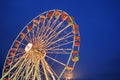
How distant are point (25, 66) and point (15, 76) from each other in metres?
1.17

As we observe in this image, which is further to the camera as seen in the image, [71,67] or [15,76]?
[15,76]

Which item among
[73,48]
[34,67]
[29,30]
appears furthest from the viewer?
[29,30]

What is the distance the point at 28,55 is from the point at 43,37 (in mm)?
1913

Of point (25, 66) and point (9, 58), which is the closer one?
point (25, 66)

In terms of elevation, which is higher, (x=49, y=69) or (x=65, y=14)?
(x=65, y=14)

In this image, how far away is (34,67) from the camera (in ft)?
71.7

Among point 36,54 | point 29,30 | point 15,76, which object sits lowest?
point 15,76

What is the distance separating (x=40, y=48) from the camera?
22.3 m

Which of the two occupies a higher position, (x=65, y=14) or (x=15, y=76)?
(x=65, y=14)

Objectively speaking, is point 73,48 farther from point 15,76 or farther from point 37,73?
point 15,76

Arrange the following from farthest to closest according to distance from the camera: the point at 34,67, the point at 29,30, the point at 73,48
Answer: the point at 29,30 < the point at 34,67 < the point at 73,48

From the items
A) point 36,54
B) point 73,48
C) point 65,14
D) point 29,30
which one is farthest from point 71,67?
point 29,30

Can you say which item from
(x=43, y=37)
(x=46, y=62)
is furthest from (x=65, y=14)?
(x=46, y=62)

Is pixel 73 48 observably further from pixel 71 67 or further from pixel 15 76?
pixel 15 76
